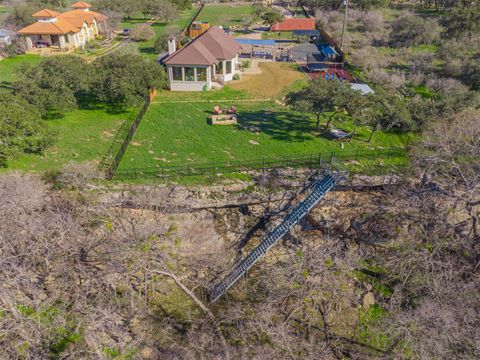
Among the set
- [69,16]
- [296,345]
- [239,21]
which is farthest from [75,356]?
[239,21]

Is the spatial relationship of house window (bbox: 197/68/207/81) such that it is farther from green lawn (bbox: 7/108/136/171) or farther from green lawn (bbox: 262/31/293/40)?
green lawn (bbox: 262/31/293/40)

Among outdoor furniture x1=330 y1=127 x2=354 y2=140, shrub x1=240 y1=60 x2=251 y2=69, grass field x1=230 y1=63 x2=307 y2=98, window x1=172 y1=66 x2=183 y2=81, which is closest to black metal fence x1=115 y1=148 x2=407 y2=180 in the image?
outdoor furniture x1=330 y1=127 x2=354 y2=140

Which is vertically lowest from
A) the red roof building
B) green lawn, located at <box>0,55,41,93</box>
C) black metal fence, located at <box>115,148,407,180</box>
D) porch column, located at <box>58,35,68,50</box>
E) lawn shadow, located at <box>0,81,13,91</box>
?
black metal fence, located at <box>115,148,407,180</box>

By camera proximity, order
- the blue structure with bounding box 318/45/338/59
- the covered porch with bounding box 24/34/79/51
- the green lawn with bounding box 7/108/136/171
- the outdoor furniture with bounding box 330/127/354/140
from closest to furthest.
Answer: the green lawn with bounding box 7/108/136/171 → the outdoor furniture with bounding box 330/127/354/140 → the blue structure with bounding box 318/45/338/59 → the covered porch with bounding box 24/34/79/51

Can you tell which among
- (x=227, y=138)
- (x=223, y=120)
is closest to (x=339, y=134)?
(x=227, y=138)

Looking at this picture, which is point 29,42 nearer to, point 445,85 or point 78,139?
point 78,139

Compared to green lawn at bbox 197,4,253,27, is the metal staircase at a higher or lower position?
lower

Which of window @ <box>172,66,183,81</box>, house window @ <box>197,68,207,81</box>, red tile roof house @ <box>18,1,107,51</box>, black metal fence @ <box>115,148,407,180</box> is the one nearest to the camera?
black metal fence @ <box>115,148,407,180</box>
